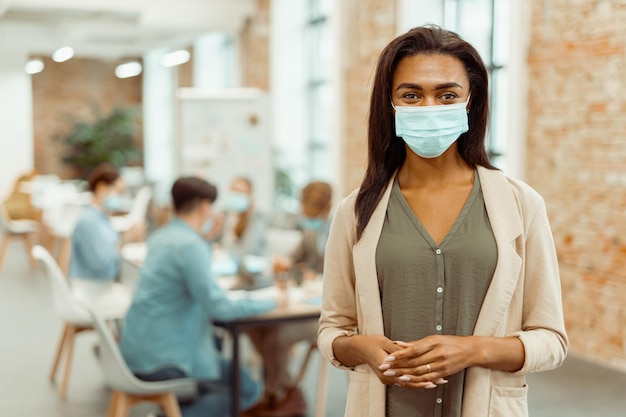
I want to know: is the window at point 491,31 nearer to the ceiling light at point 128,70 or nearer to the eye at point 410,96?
the eye at point 410,96

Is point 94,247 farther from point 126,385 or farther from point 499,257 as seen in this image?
point 499,257

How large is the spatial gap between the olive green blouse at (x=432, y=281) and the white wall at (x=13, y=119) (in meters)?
13.5

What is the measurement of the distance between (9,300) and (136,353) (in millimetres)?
4997

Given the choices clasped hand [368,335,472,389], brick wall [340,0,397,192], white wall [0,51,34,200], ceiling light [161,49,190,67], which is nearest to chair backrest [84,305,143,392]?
clasped hand [368,335,472,389]

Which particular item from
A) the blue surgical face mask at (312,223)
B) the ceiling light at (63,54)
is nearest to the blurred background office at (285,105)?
the ceiling light at (63,54)

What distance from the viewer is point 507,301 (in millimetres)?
1470

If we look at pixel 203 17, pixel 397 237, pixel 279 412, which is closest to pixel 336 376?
pixel 279 412

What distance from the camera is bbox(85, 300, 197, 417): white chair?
311 centimetres

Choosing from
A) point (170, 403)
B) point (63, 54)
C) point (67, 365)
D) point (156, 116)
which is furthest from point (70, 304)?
point (156, 116)

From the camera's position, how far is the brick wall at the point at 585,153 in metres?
4.96

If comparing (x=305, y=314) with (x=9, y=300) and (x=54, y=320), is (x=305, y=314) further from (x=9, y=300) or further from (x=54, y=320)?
(x=9, y=300)

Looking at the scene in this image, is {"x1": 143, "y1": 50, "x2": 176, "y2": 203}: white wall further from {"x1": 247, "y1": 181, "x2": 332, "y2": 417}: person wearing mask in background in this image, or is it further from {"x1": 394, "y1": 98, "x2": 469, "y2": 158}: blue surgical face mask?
{"x1": 394, "y1": 98, "x2": 469, "y2": 158}: blue surgical face mask

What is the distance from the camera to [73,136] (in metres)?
15.2

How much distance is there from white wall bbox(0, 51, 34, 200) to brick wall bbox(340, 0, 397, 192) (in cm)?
804
